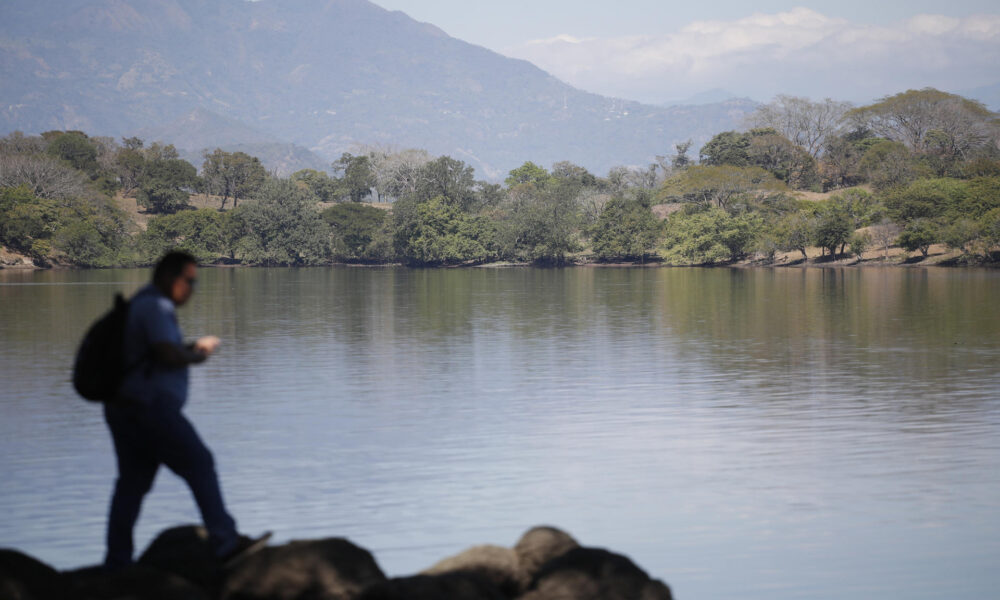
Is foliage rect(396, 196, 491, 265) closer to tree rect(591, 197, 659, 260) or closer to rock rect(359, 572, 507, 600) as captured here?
tree rect(591, 197, 659, 260)

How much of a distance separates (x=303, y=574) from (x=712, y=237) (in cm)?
8817

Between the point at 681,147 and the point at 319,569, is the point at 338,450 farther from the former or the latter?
the point at 681,147

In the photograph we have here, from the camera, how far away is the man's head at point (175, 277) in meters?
5.92

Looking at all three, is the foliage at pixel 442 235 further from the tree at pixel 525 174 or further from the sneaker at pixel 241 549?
the sneaker at pixel 241 549

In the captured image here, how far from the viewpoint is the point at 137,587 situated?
16.1ft

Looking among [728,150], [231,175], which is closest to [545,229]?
[728,150]

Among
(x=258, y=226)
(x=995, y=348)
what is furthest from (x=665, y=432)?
(x=258, y=226)

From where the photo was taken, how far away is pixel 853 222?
82562 mm

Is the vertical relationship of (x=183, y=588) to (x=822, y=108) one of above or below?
below

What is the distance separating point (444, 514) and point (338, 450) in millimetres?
3170

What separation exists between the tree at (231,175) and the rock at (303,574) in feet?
429

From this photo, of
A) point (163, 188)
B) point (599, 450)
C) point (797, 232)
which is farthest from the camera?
point (163, 188)

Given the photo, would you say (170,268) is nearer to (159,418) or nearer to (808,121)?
(159,418)

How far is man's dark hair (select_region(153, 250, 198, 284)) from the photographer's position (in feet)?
19.4
